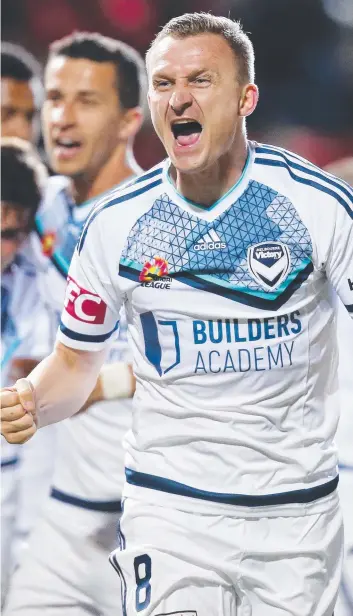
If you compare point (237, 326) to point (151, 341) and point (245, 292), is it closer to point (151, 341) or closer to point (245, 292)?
point (245, 292)

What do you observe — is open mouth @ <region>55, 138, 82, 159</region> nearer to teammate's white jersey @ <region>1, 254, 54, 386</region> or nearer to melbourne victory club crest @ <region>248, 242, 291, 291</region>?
teammate's white jersey @ <region>1, 254, 54, 386</region>

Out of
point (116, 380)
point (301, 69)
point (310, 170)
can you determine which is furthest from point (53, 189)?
point (310, 170)

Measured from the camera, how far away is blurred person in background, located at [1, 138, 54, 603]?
10.1ft

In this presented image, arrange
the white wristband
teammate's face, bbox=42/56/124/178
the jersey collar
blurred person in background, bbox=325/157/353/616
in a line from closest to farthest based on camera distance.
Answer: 1. the jersey collar
2. blurred person in background, bbox=325/157/353/616
3. the white wristband
4. teammate's face, bbox=42/56/124/178

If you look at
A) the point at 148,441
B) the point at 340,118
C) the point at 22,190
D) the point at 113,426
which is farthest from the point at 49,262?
the point at 148,441

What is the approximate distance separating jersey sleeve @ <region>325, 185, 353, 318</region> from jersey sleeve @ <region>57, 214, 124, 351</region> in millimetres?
442

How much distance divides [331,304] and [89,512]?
4.16 feet

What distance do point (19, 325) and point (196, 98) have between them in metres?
1.40

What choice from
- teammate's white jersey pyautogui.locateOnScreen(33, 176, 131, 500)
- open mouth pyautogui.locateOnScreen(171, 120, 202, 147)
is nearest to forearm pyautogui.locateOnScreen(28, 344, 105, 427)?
open mouth pyautogui.locateOnScreen(171, 120, 202, 147)

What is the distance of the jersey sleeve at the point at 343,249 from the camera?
1.87 m

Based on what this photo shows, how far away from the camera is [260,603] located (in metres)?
1.88

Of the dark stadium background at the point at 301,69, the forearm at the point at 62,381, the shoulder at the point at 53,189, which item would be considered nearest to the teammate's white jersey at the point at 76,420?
the shoulder at the point at 53,189

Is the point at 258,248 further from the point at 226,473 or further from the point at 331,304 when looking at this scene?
the point at 226,473

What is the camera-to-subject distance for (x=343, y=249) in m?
1.88
